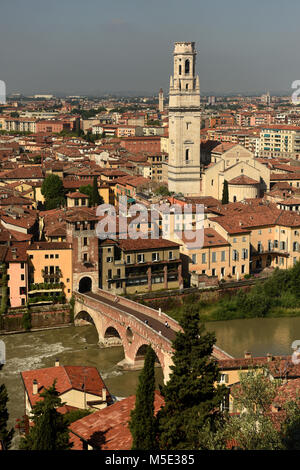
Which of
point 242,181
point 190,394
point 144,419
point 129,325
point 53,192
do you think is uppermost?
point 242,181

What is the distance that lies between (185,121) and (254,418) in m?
24.6

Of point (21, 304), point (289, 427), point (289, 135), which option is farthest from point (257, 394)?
point (289, 135)

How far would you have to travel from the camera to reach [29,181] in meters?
34.8

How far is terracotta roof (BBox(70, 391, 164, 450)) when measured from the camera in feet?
34.6

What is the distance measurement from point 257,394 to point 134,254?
11.3 meters

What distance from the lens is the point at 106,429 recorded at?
430 inches

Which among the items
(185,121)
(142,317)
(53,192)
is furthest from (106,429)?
(185,121)

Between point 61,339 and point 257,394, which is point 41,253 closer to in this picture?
point 61,339

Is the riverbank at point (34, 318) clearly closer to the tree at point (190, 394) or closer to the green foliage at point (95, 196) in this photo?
the tree at point (190, 394)

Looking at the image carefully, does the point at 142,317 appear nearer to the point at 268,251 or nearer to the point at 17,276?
the point at 17,276

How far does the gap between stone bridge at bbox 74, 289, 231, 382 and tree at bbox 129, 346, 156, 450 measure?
414 centimetres

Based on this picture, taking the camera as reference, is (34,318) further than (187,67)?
No

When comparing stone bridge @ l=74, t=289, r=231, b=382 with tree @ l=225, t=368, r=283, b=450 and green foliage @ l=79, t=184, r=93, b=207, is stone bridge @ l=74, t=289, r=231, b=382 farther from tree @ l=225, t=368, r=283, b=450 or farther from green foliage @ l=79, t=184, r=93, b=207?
green foliage @ l=79, t=184, r=93, b=207

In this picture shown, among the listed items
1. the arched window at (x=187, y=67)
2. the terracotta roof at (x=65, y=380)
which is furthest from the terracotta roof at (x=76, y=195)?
the terracotta roof at (x=65, y=380)
